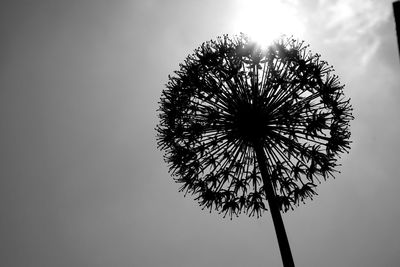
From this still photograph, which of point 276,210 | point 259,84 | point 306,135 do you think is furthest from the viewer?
point 259,84

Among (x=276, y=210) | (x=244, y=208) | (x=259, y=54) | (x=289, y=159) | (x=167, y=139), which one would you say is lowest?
(x=276, y=210)

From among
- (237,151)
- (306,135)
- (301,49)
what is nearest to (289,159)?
(306,135)

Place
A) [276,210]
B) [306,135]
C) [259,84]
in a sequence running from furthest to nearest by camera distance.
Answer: [259,84] < [306,135] < [276,210]

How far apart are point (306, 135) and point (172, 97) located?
4.78m

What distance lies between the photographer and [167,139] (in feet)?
34.0

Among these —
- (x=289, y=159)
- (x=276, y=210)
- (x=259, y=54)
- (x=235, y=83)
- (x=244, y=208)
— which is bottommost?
(x=276, y=210)

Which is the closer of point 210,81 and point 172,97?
point 210,81

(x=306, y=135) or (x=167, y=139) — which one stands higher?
(x=167, y=139)

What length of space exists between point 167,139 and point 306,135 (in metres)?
4.65

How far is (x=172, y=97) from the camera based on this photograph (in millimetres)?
10594

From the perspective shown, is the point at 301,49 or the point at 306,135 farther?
the point at 301,49

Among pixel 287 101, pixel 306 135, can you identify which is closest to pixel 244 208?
pixel 306 135

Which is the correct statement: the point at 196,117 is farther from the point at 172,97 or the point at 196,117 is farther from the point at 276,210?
the point at 276,210

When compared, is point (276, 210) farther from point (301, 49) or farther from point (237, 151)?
point (301, 49)
